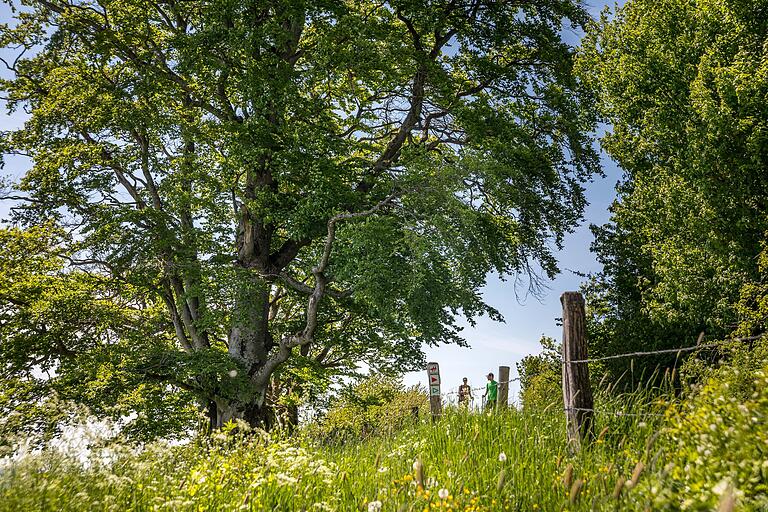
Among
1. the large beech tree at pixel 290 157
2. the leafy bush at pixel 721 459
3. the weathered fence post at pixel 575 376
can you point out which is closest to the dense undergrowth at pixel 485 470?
the leafy bush at pixel 721 459

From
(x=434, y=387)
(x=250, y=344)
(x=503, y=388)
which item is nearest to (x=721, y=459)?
(x=503, y=388)

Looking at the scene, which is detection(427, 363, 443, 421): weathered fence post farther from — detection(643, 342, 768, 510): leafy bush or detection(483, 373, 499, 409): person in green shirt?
detection(643, 342, 768, 510): leafy bush

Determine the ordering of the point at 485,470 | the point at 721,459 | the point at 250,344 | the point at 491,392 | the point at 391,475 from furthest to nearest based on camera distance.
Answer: the point at 250,344
the point at 491,392
the point at 391,475
the point at 485,470
the point at 721,459

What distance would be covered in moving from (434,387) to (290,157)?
687cm

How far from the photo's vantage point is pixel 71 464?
19.3 ft

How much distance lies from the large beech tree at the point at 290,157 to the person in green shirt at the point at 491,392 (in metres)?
1.84

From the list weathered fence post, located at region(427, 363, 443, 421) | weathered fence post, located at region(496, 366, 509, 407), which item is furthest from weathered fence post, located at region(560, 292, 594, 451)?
weathered fence post, located at region(427, 363, 443, 421)

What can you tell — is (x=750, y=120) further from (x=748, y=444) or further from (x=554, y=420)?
(x=748, y=444)

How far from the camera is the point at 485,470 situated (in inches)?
235

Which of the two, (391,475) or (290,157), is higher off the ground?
(290,157)

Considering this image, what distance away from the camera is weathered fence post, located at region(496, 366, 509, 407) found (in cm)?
837

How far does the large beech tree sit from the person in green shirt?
72.3 inches

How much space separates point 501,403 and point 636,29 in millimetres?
15421

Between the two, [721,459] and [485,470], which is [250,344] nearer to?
[485,470]
